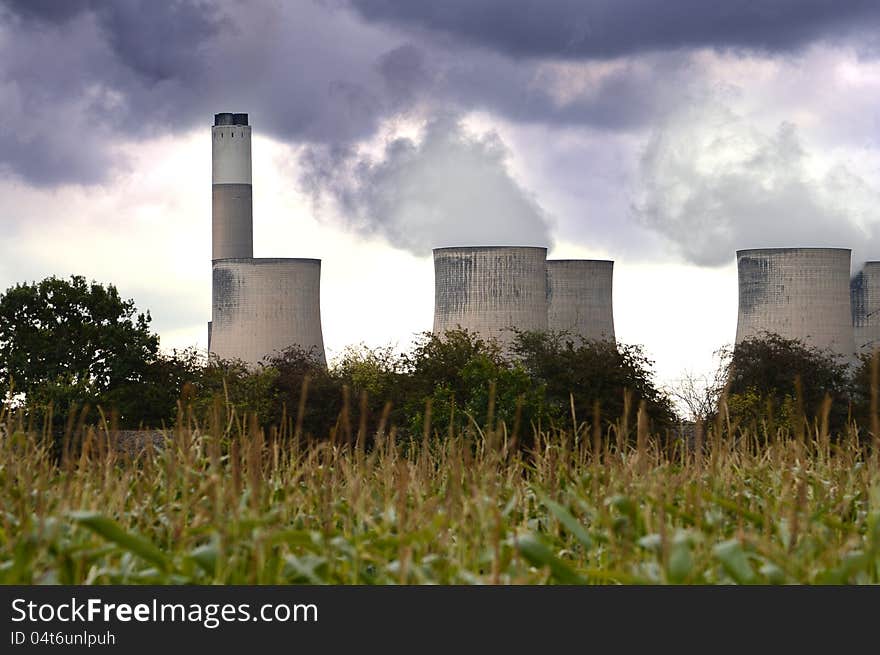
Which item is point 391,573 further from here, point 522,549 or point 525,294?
point 525,294

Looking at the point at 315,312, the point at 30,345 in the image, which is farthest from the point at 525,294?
the point at 30,345

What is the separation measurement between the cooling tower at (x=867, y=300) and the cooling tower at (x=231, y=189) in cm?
2363

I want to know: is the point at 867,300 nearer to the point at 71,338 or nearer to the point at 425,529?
the point at 71,338

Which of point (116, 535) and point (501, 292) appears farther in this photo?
point (501, 292)

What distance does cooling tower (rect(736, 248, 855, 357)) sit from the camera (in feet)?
144

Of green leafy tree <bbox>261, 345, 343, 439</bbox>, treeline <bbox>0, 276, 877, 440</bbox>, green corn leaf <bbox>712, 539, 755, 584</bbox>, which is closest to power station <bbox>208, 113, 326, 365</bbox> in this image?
green leafy tree <bbox>261, 345, 343, 439</bbox>

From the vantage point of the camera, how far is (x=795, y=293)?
1729 inches

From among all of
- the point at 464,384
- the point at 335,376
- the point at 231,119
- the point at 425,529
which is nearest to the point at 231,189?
the point at 231,119

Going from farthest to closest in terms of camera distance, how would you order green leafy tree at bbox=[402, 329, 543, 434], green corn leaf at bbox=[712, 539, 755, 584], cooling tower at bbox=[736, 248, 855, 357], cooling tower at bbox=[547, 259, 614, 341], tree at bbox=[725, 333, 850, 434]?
cooling tower at bbox=[547, 259, 614, 341], cooling tower at bbox=[736, 248, 855, 357], tree at bbox=[725, 333, 850, 434], green leafy tree at bbox=[402, 329, 543, 434], green corn leaf at bbox=[712, 539, 755, 584]

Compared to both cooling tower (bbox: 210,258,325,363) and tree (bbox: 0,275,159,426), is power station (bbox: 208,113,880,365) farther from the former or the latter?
tree (bbox: 0,275,159,426)

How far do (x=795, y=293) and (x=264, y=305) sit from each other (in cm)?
1730

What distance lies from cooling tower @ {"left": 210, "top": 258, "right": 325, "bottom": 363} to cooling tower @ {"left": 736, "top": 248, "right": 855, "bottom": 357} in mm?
14306

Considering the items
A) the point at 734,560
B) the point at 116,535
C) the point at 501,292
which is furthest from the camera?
the point at 501,292

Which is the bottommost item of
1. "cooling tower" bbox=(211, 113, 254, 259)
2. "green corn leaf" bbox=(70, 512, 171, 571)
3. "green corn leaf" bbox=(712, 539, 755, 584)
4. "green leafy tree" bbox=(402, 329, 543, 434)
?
"green corn leaf" bbox=(712, 539, 755, 584)
